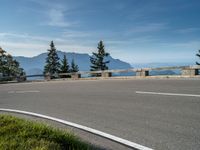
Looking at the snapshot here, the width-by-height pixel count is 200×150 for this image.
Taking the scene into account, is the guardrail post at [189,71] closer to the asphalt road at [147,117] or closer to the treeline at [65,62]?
the asphalt road at [147,117]

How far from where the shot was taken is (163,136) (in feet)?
17.1

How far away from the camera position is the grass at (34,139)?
4605 mm

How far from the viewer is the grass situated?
461 cm

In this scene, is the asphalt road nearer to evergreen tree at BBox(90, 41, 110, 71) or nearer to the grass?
the grass

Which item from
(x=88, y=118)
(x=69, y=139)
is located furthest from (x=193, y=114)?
(x=69, y=139)

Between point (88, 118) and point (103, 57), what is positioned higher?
point (103, 57)

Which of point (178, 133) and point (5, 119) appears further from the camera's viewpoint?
point (5, 119)

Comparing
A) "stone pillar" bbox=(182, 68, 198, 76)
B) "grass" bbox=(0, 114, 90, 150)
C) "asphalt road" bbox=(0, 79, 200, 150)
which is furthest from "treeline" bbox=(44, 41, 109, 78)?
"grass" bbox=(0, 114, 90, 150)

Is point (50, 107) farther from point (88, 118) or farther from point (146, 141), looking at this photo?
point (146, 141)

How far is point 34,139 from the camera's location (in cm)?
499

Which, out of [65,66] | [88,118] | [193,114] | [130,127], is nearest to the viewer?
[130,127]

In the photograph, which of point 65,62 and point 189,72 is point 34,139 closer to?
point 189,72

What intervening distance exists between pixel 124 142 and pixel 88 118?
241 cm

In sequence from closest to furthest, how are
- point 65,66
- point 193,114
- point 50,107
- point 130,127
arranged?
point 130,127 → point 193,114 → point 50,107 → point 65,66
